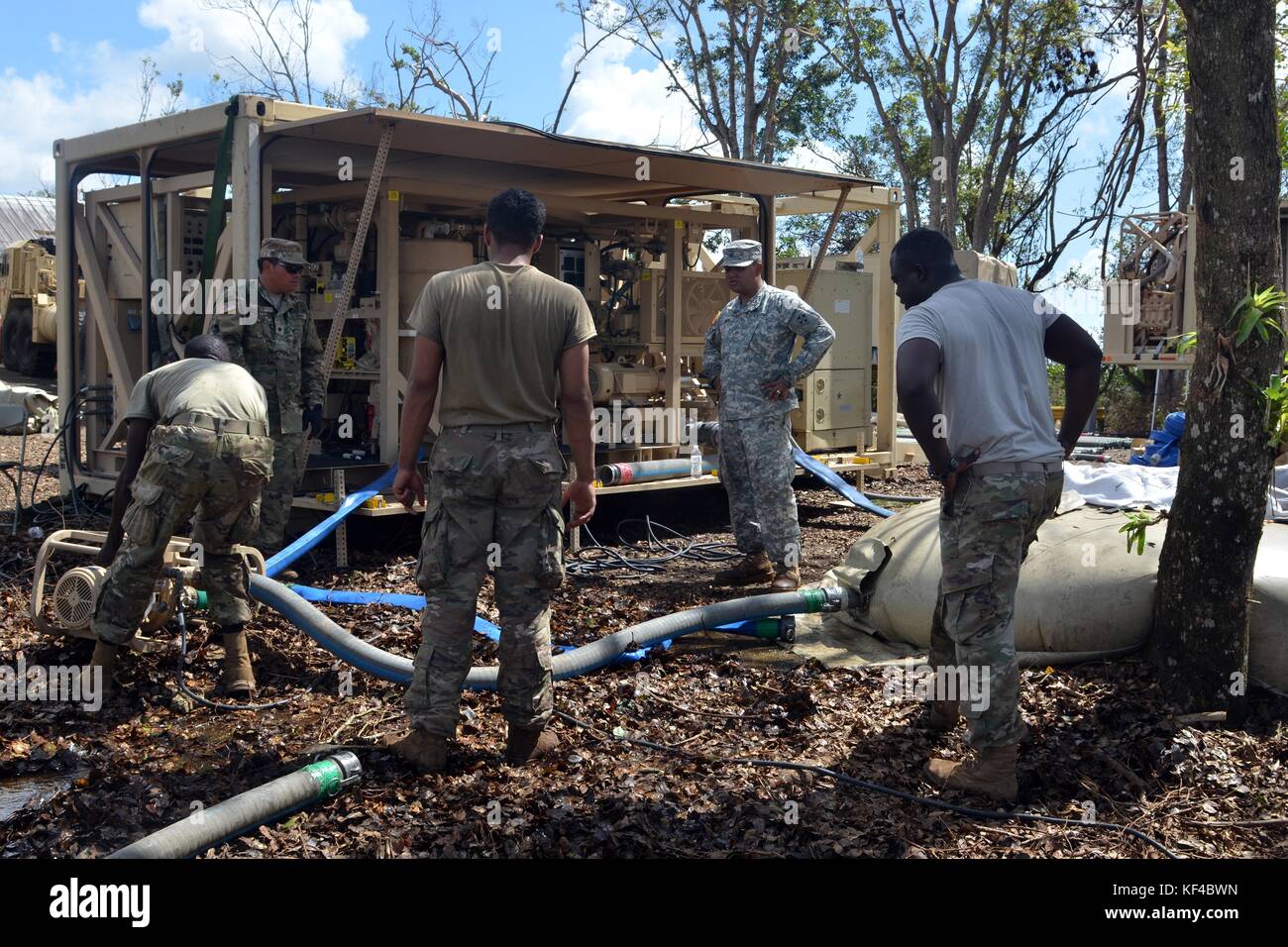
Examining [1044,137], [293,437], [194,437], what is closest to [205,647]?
[194,437]

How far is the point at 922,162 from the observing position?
2527 cm

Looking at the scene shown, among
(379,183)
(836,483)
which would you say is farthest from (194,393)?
(836,483)

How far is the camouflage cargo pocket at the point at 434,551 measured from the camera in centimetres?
442

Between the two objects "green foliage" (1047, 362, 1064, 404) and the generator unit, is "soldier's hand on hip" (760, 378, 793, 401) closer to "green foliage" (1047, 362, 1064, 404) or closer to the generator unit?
the generator unit

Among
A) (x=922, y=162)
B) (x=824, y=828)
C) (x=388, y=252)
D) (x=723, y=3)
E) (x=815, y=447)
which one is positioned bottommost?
(x=824, y=828)

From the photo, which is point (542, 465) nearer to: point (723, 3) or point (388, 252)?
point (388, 252)

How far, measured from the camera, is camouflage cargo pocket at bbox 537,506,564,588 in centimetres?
452

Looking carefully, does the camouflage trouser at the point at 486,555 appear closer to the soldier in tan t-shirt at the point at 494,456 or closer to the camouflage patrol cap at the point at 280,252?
the soldier in tan t-shirt at the point at 494,456

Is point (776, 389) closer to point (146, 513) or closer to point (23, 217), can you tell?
point (146, 513)

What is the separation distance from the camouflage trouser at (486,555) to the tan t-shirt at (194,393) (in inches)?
47.5

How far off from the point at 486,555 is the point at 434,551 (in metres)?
0.19

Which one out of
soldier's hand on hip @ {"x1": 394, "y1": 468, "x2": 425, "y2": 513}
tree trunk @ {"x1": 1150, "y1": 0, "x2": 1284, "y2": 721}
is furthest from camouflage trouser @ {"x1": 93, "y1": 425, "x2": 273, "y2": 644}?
tree trunk @ {"x1": 1150, "y1": 0, "x2": 1284, "y2": 721}

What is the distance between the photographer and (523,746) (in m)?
4.63

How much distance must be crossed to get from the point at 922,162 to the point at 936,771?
2263 centimetres
